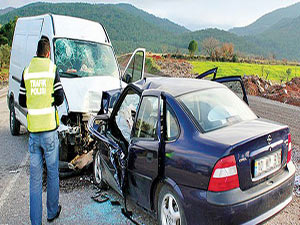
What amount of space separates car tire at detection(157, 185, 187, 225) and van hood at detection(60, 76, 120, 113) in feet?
10.3

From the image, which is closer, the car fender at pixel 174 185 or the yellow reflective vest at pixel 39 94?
the car fender at pixel 174 185

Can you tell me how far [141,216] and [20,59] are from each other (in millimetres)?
6104

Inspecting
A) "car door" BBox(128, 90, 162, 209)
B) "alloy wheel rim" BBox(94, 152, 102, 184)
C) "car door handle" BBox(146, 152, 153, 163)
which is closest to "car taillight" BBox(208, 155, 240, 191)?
"car door" BBox(128, 90, 162, 209)

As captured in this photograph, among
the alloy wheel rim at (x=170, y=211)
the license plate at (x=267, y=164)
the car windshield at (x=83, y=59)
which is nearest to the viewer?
the license plate at (x=267, y=164)

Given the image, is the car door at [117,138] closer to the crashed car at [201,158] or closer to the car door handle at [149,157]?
the crashed car at [201,158]

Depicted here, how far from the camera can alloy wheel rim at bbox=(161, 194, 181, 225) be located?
3094mm

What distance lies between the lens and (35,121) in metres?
3.75

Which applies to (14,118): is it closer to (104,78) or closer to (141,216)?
(104,78)

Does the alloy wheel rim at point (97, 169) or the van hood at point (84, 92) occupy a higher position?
the van hood at point (84, 92)

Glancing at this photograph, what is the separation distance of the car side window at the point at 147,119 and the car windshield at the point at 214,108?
1.24 ft

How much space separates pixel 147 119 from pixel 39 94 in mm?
1367

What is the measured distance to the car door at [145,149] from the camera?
334cm

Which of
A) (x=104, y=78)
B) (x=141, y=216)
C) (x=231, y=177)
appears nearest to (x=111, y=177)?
(x=141, y=216)

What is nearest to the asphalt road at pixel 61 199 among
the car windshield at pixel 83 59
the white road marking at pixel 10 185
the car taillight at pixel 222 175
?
the white road marking at pixel 10 185
